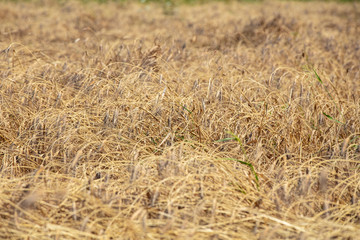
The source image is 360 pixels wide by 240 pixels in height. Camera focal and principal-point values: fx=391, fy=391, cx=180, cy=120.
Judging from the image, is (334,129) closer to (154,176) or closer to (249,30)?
(154,176)

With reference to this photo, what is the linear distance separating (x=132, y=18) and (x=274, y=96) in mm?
4994

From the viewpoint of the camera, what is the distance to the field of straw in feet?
5.71

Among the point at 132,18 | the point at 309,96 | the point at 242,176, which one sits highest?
the point at 132,18

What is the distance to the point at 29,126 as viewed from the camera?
8.68 feet

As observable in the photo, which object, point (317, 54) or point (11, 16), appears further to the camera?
point (11, 16)

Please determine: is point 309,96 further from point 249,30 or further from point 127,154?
point 249,30

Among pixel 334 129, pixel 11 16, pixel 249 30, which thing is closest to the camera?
pixel 334 129

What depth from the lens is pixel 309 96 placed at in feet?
9.98

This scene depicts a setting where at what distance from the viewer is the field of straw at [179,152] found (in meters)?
1.74

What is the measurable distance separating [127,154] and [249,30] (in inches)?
150

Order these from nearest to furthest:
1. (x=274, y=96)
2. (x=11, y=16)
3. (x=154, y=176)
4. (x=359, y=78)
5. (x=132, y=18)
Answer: (x=154, y=176) < (x=274, y=96) < (x=359, y=78) < (x=11, y=16) < (x=132, y=18)

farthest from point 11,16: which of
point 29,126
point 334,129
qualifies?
point 334,129

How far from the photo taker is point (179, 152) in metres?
2.11

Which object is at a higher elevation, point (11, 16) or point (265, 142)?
point (11, 16)
